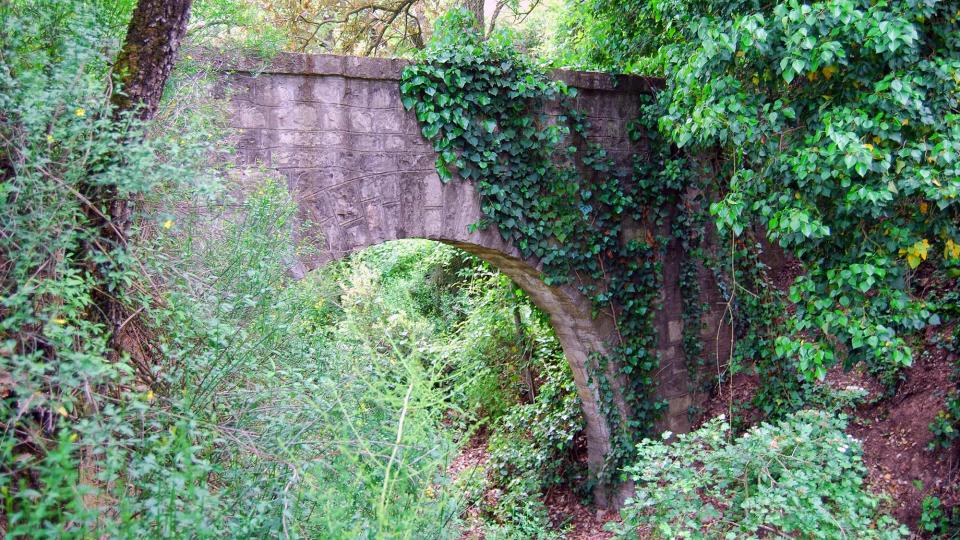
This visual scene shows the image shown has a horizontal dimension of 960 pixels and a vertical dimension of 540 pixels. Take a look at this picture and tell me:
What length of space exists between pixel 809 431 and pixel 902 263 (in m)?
1.03

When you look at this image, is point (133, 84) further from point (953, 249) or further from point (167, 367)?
point (953, 249)

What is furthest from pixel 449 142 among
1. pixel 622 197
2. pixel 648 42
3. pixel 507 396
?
pixel 507 396

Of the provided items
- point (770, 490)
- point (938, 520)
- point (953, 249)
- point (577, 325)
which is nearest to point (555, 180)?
point (577, 325)

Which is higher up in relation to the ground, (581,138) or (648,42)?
(648,42)

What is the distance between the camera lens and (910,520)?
4.69 meters

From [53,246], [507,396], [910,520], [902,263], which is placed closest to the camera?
[53,246]

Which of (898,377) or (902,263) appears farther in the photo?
(898,377)

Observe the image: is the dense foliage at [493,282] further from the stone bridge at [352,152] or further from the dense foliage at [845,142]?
the stone bridge at [352,152]

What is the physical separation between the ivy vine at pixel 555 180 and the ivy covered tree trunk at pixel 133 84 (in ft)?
7.15

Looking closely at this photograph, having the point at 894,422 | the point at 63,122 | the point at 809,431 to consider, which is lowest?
the point at 894,422

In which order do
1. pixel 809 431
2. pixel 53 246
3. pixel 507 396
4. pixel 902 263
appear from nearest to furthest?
pixel 53 246 < pixel 809 431 < pixel 902 263 < pixel 507 396

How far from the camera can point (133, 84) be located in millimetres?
2346

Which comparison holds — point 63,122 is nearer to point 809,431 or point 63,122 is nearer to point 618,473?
point 809,431

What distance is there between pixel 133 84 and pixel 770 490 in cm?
301
